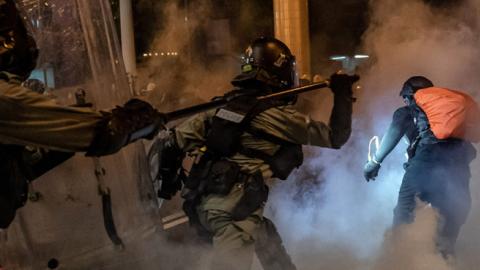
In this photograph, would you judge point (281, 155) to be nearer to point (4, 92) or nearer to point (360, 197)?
point (4, 92)

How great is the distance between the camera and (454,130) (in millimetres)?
4531

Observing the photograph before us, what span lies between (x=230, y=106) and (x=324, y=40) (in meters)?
7.84

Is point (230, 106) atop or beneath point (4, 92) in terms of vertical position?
beneath

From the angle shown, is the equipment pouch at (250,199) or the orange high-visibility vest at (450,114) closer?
the equipment pouch at (250,199)

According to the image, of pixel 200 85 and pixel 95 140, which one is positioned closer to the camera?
pixel 95 140

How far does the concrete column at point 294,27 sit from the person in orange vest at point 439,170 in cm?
527

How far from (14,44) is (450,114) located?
314 cm

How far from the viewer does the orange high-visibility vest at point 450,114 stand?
452 centimetres

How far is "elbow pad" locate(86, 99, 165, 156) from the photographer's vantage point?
6.96 feet

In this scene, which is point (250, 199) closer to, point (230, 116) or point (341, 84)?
point (230, 116)

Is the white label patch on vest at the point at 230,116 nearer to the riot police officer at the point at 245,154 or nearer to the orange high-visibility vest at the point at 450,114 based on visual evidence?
the riot police officer at the point at 245,154

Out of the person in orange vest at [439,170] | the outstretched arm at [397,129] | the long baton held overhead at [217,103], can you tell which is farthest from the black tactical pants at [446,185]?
the long baton held overhead at [217,103]

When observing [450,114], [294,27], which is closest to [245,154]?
[450,114]

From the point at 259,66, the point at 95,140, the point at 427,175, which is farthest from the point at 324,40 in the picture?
the point at 95,140
